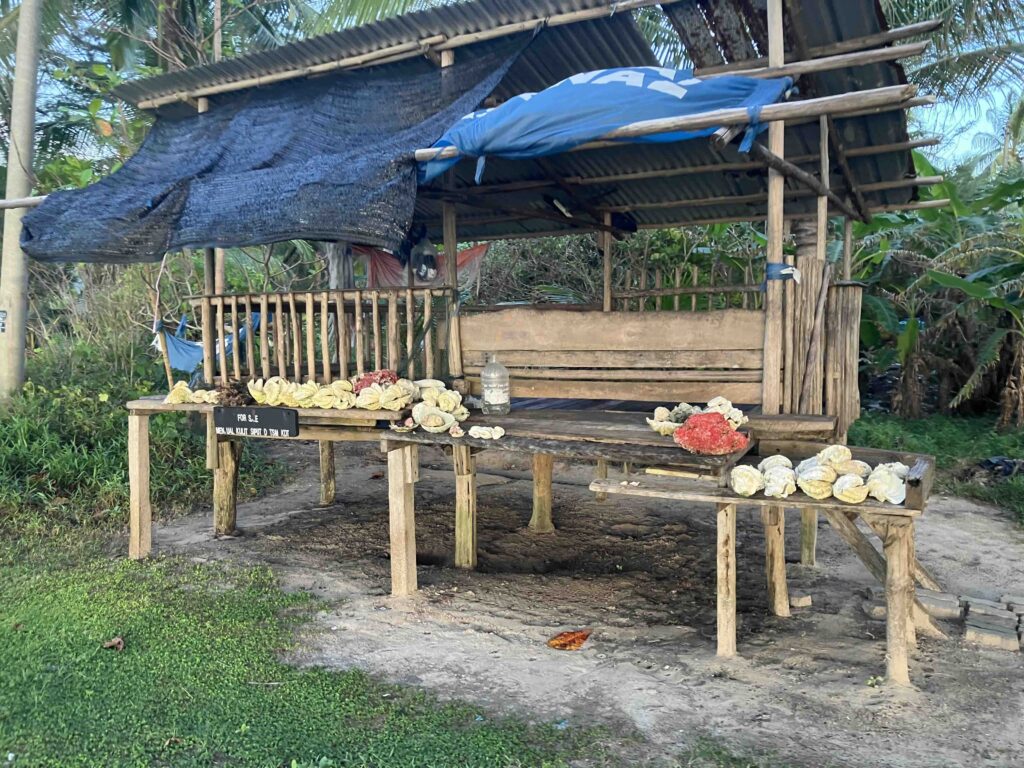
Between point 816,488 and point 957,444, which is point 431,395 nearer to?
point 816,488

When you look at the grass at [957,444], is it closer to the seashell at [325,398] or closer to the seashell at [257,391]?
the seashell at [325,398]

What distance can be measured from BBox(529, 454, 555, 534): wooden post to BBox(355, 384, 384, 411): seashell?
2.17 meters

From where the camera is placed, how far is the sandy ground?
339cm

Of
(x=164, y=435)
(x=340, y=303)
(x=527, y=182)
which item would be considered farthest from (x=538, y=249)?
(x=340, y=303)

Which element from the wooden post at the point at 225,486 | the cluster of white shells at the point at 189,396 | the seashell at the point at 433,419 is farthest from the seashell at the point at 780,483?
the wooden post at the point at 225,486

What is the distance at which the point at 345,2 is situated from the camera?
9.43m

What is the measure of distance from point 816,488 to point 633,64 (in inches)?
150

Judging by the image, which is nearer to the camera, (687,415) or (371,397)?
(687,415)

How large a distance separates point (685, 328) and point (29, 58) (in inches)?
312

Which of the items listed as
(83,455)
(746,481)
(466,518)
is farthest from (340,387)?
(83,455)

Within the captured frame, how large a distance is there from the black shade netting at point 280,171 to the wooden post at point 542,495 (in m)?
3.01

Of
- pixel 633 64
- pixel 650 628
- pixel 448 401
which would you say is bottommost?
pixel 650 628

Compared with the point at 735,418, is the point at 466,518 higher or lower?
lower

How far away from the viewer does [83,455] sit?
748 cm
